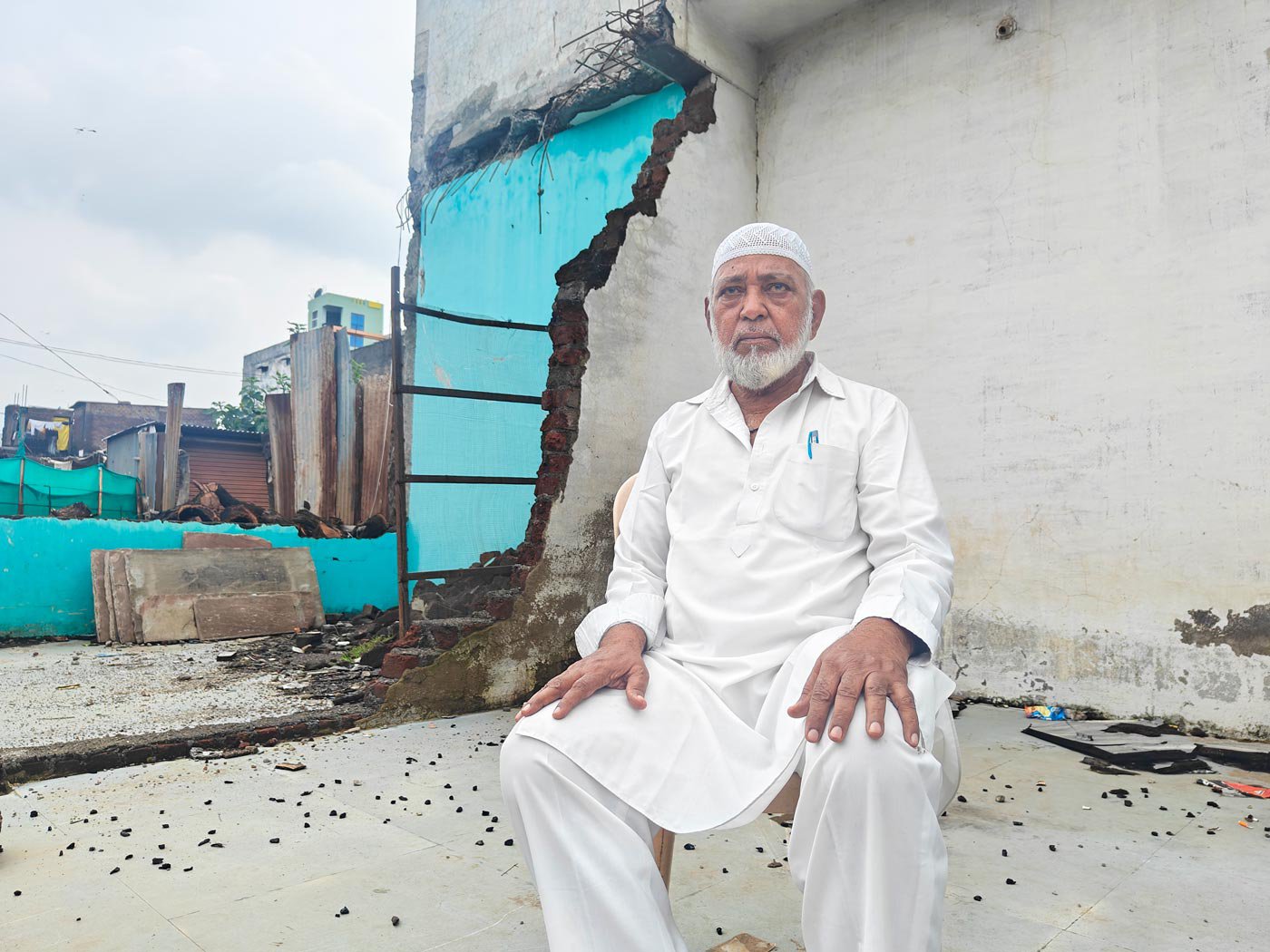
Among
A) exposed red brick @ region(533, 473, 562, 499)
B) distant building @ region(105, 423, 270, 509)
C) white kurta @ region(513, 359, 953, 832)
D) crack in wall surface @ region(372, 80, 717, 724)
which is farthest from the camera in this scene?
distant building @ region(105, 423, 270, 509)

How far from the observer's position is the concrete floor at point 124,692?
432cm

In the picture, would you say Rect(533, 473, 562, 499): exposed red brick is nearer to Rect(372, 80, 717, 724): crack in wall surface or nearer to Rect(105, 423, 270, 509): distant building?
Rect(372, 80, 717, 724): crack in wall surface

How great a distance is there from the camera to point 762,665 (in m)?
1.75

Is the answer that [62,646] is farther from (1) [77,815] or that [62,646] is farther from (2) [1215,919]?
(2) [1215,919]

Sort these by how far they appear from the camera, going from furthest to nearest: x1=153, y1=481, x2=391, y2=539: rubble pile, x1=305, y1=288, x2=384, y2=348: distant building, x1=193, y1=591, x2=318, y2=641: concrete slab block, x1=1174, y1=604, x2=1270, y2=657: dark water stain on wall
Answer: x1=305, y1=288, x2=384, y2=348: distant building → x1=153, y1=481, x2=391, y2=539: rubble pile → x1=193, y1=591, x2=318, y2=641: concrete slab block → x1=1174, y1=604, x2=1270, y2=657: dark water stain on wall

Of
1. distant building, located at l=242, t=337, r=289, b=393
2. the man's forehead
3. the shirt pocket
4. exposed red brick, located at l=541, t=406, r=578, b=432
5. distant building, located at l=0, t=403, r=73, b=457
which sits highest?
distant building, located at l=242, t=337, r=289, b=393

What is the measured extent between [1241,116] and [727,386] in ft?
12.8

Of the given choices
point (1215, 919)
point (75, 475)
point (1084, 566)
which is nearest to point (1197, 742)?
point (1084, 566)

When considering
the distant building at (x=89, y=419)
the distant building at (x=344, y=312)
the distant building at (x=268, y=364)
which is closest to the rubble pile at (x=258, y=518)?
the distant building at (x=89, y=419)

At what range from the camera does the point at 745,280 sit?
2.15m

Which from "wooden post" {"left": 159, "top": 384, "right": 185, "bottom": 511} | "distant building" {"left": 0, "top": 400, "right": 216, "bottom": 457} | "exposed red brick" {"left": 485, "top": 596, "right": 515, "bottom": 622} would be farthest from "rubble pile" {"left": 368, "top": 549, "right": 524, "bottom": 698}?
"distant building" {"left": 0, "top": 400, "right": 216, "bottom": 457}

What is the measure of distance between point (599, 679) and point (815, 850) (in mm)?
518

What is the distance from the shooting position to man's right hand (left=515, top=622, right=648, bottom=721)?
1.64 metres

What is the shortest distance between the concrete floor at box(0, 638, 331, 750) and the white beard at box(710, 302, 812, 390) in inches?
140
